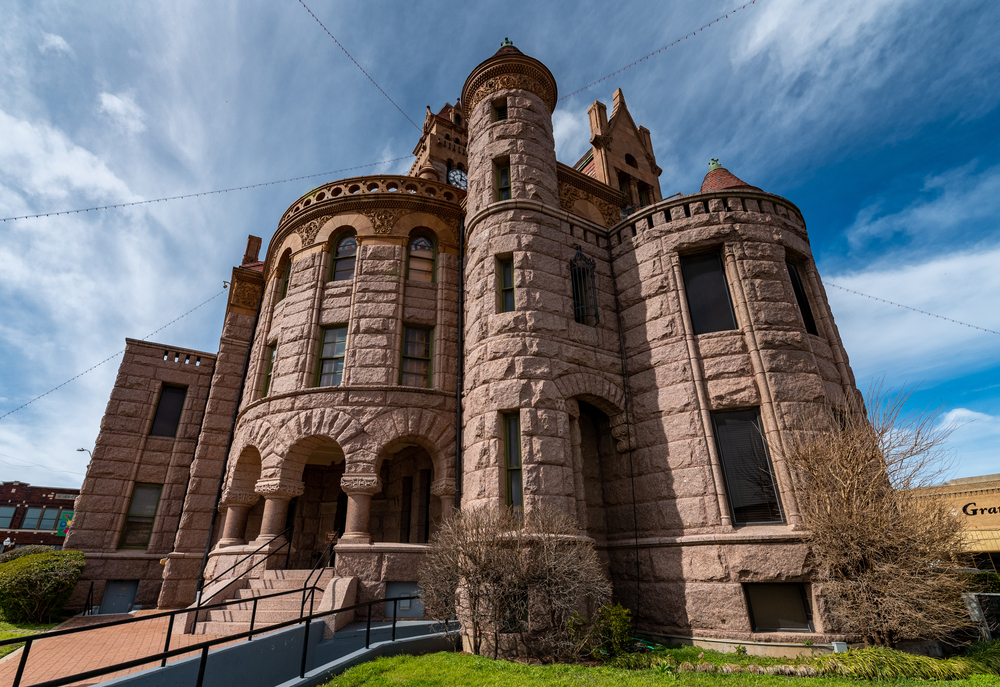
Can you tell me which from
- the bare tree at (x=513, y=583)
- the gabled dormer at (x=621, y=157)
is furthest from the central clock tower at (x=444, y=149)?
the bare tree at (x=513, y=583)

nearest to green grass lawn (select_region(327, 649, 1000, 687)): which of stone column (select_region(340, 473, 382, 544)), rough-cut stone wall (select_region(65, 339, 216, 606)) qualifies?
stone column (select_region(340, 473, 382, 544))

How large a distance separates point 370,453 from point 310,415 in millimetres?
2009

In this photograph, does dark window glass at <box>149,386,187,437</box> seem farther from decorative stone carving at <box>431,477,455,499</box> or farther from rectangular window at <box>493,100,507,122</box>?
rectangular window at <box>493,100,507,122</box>

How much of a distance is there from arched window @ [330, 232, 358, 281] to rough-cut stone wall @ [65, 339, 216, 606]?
7699 millimetres

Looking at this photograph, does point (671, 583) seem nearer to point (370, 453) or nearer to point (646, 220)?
point (370, 453)

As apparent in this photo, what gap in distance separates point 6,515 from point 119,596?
4127cm

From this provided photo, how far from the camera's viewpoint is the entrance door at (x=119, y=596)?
52.2ft

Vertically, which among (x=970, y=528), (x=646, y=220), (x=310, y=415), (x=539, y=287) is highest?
(x=646, y=220)

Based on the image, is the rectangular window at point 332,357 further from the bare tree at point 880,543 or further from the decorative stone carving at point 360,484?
the bare tree at point 880,543

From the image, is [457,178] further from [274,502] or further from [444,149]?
[274,502]

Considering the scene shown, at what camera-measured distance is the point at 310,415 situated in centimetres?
1348

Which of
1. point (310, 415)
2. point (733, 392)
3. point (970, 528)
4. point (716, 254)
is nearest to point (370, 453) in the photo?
point (310, 415)

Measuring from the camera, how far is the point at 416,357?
1456 cm

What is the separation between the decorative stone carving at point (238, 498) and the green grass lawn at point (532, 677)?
8680 mm
